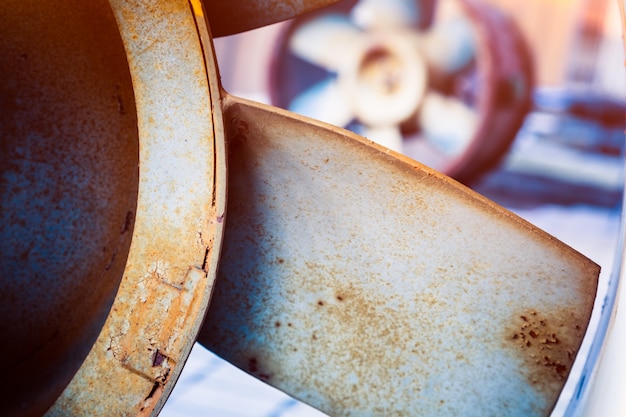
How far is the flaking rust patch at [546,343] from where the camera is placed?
1177 millimetres

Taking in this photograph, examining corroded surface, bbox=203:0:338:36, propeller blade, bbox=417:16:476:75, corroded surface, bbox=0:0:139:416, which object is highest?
corroded surface, bbox=203:0:338:36

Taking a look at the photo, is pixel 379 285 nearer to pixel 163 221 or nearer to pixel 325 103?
pixel 163 221

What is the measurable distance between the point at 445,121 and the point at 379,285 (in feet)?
11.7

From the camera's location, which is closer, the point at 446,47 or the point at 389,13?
the point at 446,47

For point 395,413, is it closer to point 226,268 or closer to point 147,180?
point 226,268

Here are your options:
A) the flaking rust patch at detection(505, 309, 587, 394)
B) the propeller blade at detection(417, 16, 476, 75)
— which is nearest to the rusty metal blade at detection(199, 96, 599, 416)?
the flaking rust patch at detection(505, 309, 587, 394)

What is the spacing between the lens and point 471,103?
460 cm

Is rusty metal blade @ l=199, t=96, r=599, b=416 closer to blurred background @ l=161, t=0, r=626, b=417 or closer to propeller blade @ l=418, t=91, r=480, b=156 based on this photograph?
blurred background @ l=161, t=0, r=626, b=417

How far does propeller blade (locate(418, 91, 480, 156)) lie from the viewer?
4.59 meters

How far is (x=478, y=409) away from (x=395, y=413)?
5.6 inches

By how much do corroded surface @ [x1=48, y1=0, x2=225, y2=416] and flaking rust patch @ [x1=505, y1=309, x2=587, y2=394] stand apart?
1.70ft

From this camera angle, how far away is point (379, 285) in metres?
1.24

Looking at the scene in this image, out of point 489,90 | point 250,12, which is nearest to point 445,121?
point 489,90

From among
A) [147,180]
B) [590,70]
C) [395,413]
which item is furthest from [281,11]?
[590,70]
